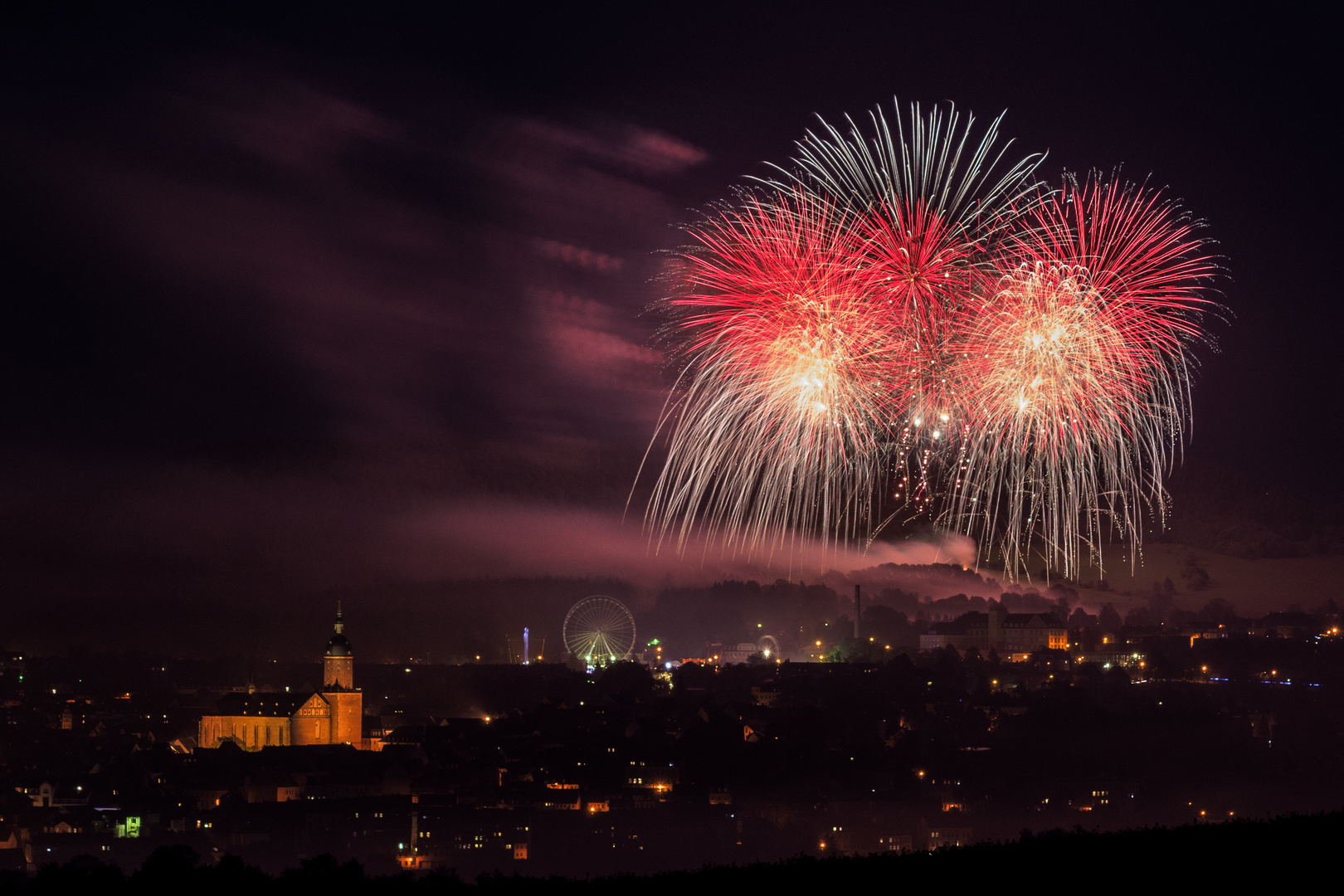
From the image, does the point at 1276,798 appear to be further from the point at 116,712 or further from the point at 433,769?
the point at 116,712

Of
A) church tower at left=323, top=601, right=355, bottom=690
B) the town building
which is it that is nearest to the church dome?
church tower at left=323, top=601, right=355, bottom=690

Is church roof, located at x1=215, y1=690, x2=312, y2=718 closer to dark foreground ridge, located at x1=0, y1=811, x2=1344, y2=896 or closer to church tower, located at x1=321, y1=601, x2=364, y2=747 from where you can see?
church tower, located at x1=321, y1=601, x2=364, y2=747

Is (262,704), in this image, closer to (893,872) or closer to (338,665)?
(338,665)

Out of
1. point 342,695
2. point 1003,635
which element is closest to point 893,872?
point 342,695

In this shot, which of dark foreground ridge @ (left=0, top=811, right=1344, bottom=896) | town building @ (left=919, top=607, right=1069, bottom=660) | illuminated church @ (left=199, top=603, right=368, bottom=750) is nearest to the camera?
dark foreground ridge @ (left=0, top=811, right=1344, bottom=896)

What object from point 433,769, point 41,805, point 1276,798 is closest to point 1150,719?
point 1276,798
